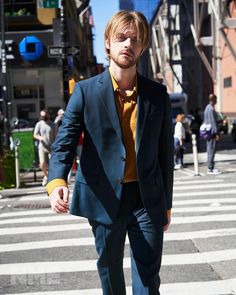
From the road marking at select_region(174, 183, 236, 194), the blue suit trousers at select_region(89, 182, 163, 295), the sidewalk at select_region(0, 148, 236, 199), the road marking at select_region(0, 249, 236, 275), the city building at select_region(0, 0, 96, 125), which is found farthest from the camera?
the city building at select_region(0, 0, 96, 125)

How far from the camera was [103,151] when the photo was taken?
3.17 metres

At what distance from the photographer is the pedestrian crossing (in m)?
4.98

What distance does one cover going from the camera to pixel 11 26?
25.9m

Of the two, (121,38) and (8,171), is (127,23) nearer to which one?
(121,38)

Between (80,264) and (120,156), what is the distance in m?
2.90

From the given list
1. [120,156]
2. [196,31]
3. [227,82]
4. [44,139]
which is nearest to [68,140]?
[120,156]

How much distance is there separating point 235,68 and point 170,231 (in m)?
38.4

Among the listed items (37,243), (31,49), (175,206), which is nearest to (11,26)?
(31,49)

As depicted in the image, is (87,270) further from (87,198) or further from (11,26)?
(11,26)

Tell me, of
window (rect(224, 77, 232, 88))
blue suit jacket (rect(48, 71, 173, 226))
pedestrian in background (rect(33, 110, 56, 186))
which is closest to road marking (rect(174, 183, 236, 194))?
pedestrian in background (rect(33, 110, 56, 186))

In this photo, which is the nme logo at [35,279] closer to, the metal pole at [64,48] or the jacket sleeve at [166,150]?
the jacket sleeve at [166,150]

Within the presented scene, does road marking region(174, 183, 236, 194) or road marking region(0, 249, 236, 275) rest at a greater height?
road marking region(0, 249, 236, 275)

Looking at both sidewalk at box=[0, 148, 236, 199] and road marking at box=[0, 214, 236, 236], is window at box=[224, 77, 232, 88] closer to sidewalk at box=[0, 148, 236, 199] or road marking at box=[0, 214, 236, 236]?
sidewalk at box=[0, 148, 236, 199]

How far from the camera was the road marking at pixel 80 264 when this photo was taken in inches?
219
